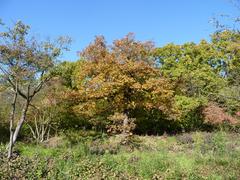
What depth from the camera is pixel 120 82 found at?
17.2 meters

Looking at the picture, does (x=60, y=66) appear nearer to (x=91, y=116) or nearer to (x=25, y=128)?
(x=91, y=116)

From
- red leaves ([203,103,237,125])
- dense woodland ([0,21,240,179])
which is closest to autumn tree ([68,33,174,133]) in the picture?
dense woodland ([0,21,240,179])

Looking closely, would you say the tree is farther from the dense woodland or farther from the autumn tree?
the autumn tree

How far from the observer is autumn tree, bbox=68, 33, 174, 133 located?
17.5 meters

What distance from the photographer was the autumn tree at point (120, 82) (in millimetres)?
17531

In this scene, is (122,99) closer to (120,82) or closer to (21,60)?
(120,82)

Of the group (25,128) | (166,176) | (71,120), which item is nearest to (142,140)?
(71,120)

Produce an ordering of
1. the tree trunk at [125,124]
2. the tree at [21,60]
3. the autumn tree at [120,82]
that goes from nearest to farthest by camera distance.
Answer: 1. the tree at [21,60]
2. the tree trunk at [125,124]
3. the autumn tree at [120,82]

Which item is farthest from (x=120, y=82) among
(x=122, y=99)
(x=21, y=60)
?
(x=21, y=60)

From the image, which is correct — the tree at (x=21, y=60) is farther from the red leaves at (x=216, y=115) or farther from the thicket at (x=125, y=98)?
the red leaves at (x=216, y=115)

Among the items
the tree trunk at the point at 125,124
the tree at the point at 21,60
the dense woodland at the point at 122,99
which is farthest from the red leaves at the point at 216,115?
the tree at the point at 21,60

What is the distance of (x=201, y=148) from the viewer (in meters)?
12.2

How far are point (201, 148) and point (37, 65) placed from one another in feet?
21.7

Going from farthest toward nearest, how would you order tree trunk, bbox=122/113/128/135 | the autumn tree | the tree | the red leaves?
1. the red leaves
2. the autumn tree
3. tree trunk, bbox=122/113/128/135
4. the tree
